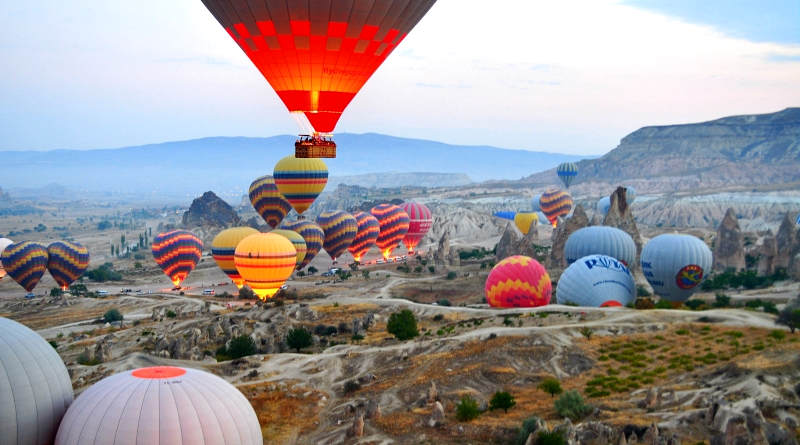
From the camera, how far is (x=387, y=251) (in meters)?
104

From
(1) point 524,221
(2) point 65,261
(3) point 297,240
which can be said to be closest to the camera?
(3) point 297,240

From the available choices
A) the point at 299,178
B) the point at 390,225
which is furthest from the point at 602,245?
the point at 390,225

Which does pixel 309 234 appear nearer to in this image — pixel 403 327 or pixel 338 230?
pixel 338 230

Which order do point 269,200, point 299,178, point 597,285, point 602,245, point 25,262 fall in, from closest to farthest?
point 597,285
point 602,245
point 25,262
point 299,178
point 269,200

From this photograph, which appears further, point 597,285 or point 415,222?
point 415,222

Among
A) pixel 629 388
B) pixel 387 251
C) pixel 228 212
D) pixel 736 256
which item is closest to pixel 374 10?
pixel 629 388

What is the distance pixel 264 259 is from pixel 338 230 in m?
31.7

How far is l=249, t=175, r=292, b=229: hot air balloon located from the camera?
92875 mm

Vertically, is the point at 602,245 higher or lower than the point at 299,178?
lower

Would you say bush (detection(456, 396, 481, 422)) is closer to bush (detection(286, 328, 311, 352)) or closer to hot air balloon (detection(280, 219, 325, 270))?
bush (detection(286, 328, 311, 352))

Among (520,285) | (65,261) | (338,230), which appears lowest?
(65,261)

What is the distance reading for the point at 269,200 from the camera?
93125 mm

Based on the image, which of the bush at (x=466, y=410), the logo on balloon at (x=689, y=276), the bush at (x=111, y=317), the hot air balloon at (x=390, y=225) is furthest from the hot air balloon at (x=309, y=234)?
the bush at (x=466, y=410)

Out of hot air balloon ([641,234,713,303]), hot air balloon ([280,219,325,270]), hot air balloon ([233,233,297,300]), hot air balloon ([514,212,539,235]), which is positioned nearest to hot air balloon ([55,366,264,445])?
hot air balloon ([641,234,713,303])
